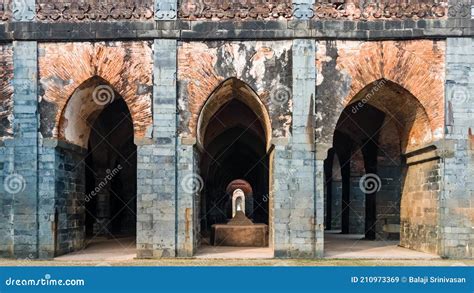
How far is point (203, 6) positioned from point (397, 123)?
5615 mm

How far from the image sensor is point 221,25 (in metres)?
10.8

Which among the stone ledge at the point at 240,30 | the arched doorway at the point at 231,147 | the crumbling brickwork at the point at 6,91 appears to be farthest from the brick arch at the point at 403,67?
the crumbling brickwork at the point at 6,91

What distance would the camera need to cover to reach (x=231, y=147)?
1995cm

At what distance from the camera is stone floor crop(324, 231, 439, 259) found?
1072 cm

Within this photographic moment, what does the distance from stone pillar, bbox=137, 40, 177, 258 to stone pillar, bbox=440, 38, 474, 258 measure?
5652mm

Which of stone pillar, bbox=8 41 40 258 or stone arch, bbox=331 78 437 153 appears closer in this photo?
stone pillar, bbox=8 41 40 258

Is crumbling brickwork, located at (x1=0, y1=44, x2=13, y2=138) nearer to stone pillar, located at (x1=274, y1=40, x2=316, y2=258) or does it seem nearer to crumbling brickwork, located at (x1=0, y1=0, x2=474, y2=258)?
crumbling brickwork, located at (x1=0, y1=0, x2=474, y2=258)

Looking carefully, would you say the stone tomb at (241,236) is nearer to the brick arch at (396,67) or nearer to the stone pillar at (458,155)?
the brick arch at (396,67)

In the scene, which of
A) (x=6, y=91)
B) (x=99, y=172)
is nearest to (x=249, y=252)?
(x=99, y=172)

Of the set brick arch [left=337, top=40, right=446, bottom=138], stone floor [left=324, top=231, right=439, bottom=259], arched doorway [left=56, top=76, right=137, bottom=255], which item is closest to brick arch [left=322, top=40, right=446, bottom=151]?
brick arch [left=337, top=40, right=446, bottom=138]

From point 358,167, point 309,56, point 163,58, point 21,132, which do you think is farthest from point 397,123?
point 21,132

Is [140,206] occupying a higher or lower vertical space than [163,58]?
lower

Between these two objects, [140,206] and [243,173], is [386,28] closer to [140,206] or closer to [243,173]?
[140,206]

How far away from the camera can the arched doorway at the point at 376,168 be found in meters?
11.5
